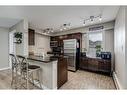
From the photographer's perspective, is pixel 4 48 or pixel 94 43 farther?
pixel 94 43

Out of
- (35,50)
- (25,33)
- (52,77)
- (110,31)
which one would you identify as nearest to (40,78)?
(52,77)

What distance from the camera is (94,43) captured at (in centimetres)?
510

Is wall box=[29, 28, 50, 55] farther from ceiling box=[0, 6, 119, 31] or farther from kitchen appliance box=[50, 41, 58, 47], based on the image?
ceiling box=[0, 6, 119, 31]

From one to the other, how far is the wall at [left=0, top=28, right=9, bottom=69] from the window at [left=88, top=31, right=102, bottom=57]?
172 inches

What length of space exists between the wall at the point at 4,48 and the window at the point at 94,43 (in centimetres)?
437

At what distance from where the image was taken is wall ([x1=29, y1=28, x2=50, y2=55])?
5.78 metres

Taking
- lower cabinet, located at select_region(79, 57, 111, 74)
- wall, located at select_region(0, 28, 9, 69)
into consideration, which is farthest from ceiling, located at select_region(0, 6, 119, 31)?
lower cabinet, located at select_region(79, 57, 111, 74)

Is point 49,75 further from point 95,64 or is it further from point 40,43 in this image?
point 40,43

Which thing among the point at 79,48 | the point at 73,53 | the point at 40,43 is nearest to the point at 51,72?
the point at 73,53

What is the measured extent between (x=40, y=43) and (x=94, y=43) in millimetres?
3278

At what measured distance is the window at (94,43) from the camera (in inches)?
192

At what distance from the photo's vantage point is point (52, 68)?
244 cm

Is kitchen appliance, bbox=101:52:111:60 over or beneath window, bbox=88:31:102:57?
beneath

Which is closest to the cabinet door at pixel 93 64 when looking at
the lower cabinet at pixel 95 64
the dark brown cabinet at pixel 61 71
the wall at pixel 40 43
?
the lower cabinet at pixel 95 64
